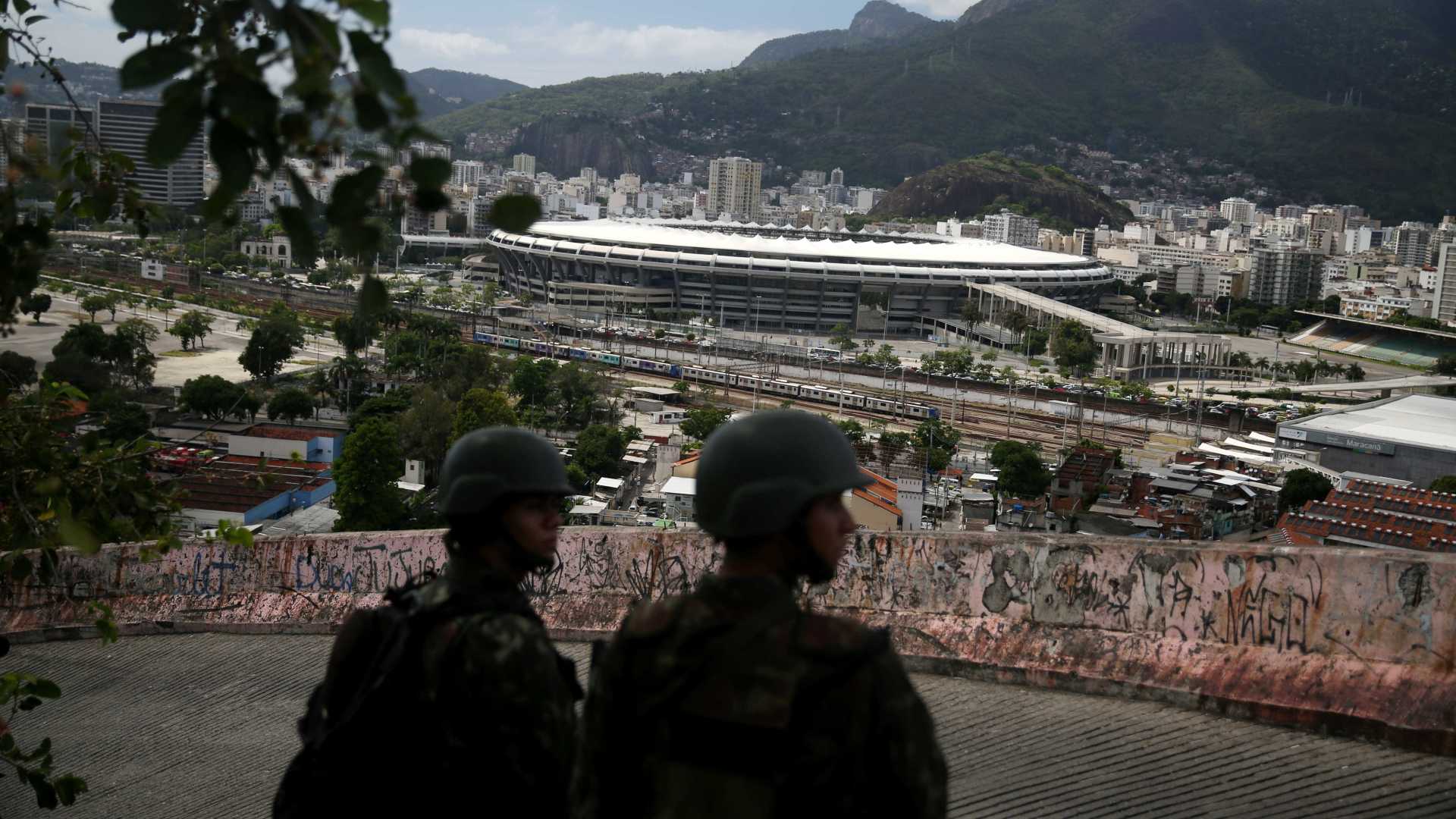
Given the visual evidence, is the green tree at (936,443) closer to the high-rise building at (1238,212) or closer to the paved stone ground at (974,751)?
the paved stone ground at (974,751)

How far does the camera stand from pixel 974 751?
3730 millimetres

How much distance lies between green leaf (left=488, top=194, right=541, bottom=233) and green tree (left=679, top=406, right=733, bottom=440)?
68.4ft

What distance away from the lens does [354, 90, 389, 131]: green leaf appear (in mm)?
1401

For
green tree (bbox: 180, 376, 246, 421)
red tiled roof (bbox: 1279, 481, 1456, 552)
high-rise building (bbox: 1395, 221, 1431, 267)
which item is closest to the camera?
red tiled roof (bbox: 1279, 481, 1456, 552)

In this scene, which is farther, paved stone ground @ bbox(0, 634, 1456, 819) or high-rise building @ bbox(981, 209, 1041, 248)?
high-rise building @ bbox(981, 209, 1041, 248)

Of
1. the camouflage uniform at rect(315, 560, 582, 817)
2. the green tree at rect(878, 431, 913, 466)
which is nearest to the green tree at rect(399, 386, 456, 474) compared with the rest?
the green tree at rect(878, 431, 913, 466)

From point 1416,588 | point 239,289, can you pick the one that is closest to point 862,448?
point 1416,588

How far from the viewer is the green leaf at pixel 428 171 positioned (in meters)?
1.44

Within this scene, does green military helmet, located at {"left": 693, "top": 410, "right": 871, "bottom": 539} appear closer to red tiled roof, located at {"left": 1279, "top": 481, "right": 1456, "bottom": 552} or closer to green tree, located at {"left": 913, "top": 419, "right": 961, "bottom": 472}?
red tiled roof, located at {"left": 1279, "top": 481, "right": 1456, "bottom": 552}

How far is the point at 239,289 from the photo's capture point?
4541 cm

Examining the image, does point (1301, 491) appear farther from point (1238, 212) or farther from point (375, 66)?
point (1238, 212)

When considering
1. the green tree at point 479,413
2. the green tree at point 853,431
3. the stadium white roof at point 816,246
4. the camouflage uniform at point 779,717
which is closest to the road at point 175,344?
the green tree at point 479,413

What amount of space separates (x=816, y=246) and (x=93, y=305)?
77.9 ft

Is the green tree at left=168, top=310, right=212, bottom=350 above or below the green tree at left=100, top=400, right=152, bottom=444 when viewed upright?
above
